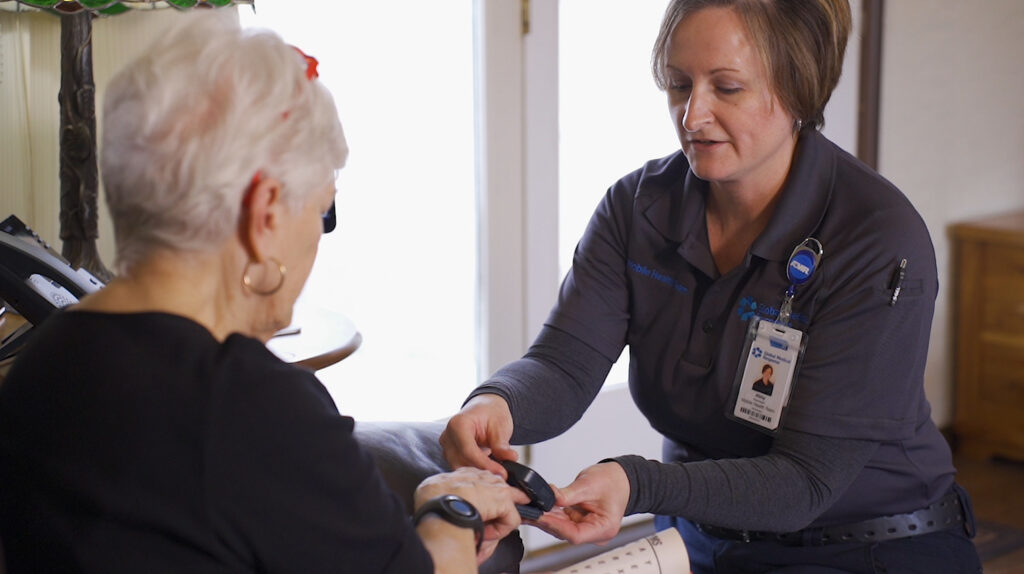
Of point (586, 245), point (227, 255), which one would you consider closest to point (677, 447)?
point (586, 245)

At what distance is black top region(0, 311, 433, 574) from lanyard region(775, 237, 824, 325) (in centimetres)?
76

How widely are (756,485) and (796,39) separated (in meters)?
0.61

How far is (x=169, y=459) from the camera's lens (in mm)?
906

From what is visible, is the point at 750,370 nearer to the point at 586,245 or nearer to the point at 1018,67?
the point at 586,245

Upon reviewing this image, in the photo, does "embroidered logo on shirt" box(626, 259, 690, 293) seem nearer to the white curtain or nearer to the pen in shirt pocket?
the pen in shirt pocket

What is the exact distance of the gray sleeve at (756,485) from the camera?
1438mm

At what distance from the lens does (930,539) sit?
158 cm

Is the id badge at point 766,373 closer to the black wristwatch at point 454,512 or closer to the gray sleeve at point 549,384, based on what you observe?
the gray sleeve at point 549,384

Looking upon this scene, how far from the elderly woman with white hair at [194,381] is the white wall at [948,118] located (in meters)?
2.77

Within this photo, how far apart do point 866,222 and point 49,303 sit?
1.19 meters

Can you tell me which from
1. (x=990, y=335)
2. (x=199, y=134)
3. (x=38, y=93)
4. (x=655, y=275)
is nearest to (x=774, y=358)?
(x=655, y=275)

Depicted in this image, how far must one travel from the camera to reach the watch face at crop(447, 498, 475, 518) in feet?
3.82

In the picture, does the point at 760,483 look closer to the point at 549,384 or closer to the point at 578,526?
the point at 578,526

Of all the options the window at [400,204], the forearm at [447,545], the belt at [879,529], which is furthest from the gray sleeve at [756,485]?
the window at [400,204]
